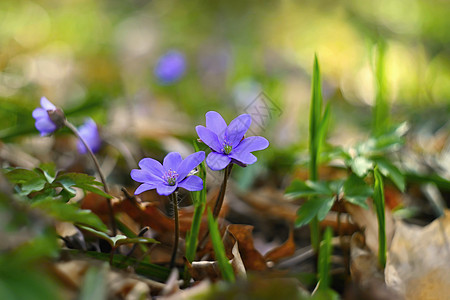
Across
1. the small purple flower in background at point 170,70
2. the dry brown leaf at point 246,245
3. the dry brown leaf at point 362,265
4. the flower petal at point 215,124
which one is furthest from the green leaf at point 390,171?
the small purple flower in background at point 170,70

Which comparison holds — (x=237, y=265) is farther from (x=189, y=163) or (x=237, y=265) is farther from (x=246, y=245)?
(x=189, y=163)

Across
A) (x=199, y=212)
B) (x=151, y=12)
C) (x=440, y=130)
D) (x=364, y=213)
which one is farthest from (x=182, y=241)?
(x=151, y=12)

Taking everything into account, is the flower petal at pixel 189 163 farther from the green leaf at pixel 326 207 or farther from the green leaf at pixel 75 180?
the green leaf at pixel 326 207

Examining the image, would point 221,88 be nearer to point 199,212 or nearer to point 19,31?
point 19,31

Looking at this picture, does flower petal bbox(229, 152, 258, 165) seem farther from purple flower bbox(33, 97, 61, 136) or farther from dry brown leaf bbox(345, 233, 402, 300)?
purple flower bbox(33, 97, 61, 136)

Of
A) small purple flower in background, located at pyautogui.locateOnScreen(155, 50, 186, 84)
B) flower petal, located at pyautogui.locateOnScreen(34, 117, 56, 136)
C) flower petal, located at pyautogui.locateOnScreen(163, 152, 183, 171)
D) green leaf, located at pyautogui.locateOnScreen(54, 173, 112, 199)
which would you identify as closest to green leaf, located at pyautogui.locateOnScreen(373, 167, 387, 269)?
flower petal, located at pyautogui.locateOnScreen(163, 152, 183, 171)

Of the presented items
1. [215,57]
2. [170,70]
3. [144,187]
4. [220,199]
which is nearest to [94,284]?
[144,187]
